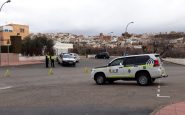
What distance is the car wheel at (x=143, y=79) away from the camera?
23.2 metres

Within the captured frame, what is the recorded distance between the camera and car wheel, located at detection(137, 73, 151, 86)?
23.2 meters

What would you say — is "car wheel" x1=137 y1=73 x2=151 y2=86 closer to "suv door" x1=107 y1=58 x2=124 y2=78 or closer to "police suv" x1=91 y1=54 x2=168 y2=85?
"police suv" x1=91 y1=54 x2=168 y2=85

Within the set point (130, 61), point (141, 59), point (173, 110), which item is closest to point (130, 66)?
point (130, 61)

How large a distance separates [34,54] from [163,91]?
207 feet

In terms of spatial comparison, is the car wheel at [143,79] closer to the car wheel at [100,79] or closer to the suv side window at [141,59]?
the suv side window at [141,59]

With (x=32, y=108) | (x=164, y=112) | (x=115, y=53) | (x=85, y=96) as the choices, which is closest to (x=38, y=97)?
(x=85, y=96)

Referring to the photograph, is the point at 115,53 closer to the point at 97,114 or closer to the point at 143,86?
the point at 143,86

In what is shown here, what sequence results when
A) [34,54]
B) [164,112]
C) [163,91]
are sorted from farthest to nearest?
[34,54], [163,91], [164,112]

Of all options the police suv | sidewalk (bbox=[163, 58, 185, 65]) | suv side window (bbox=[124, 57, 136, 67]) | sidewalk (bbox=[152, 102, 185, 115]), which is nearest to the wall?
sidewalk (bbox=[163, 58, 185, 65])

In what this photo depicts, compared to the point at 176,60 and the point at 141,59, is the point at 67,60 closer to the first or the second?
the point at 176,60

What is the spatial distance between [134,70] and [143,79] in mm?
786

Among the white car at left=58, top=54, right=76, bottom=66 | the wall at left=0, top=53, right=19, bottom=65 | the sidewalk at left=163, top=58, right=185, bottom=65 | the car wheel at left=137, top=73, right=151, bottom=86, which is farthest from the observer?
the wall at left=0, top=53, right=19, bottom=65

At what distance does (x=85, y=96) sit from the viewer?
1794cm

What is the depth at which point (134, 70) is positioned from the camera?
23797 millimetres
